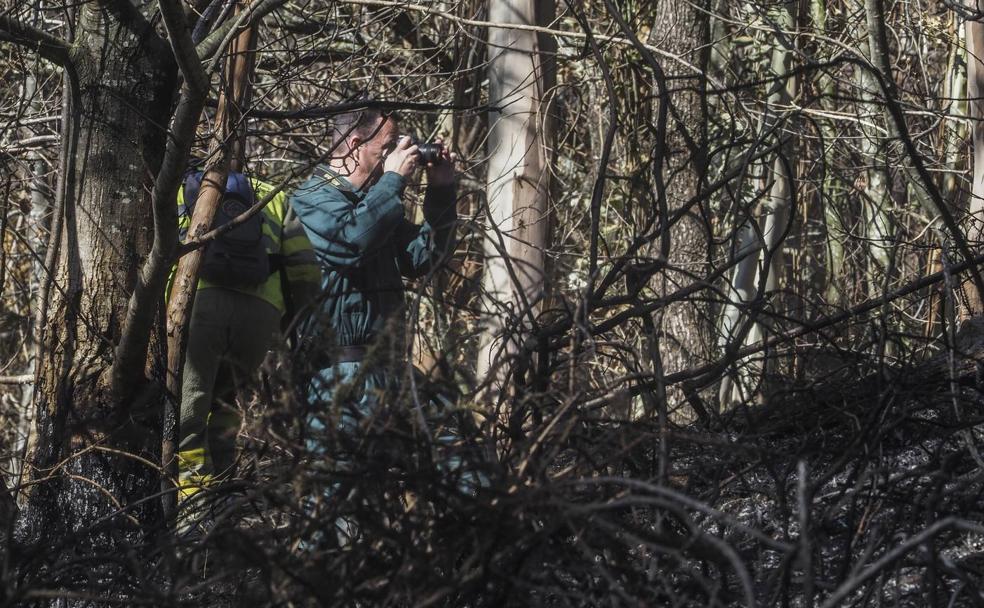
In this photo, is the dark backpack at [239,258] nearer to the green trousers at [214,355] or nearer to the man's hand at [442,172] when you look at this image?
the green trousers at [214,355]

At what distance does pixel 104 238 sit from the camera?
3531mm

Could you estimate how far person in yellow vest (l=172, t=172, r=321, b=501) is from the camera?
13.9 feet

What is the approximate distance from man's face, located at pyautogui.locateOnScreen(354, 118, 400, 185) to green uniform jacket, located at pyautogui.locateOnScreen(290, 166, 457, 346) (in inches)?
5.8

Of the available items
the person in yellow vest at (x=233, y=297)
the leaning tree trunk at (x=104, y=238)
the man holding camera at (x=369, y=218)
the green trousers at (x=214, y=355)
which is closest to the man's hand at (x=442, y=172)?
the man holding camera at (x=369, y=218)

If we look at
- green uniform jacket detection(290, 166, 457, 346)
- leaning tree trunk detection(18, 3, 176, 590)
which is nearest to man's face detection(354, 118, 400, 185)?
green uniform jacket detection(290, 166, 457, 346)

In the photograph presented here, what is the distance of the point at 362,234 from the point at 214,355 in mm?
1049

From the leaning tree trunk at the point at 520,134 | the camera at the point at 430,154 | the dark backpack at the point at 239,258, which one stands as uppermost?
the leaning tree trunk at the point at 520,134

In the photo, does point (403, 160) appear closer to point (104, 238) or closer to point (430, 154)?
point (430, 154)

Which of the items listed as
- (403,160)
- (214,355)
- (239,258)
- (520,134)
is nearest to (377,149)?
(403,160)

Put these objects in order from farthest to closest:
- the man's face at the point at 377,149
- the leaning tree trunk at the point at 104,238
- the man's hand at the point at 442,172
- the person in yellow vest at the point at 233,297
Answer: the man's face at the point at 377,149
the man's hand at the point at 442,172
the person in yellow vest at the point at 233,297
the leaning tree trunk at the point at 104,238

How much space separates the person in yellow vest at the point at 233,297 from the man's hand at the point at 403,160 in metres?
0.53

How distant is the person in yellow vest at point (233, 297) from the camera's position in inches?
167

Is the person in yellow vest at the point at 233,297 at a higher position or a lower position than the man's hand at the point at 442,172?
lower

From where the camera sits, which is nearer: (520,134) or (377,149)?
(377,149)
